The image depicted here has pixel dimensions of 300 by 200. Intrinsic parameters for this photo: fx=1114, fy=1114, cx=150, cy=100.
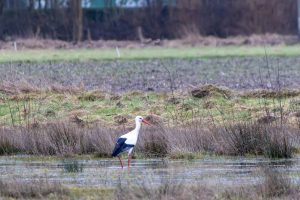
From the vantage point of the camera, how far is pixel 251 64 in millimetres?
44688

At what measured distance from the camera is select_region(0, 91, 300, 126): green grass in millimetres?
23031

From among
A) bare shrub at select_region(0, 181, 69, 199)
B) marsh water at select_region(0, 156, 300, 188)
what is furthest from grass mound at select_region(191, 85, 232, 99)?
bare shrub at select_region(0, 181, 69, 199)

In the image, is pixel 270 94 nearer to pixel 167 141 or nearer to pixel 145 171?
pixel 167 141

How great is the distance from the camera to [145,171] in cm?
1677

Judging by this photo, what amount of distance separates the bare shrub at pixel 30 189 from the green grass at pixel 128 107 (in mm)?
7130

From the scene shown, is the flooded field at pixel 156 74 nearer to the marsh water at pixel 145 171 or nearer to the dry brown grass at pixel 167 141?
the dry brown grass at pixel 167 141

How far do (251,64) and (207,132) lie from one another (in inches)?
1006

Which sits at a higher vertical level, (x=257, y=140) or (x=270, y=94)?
(x=257, y=140)

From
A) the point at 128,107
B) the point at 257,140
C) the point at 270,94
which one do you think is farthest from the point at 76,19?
the point at 257,140

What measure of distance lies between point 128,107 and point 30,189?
11.7 meters

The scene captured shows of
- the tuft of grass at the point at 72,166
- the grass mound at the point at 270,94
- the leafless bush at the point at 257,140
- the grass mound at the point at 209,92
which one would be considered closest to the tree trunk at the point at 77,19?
the grass mound at the point at 209,92

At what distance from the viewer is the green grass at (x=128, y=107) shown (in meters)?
23.0

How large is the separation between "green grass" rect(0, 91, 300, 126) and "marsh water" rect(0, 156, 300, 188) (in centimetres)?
359

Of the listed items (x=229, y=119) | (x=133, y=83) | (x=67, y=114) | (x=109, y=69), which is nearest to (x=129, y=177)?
(x=229, y=119)
